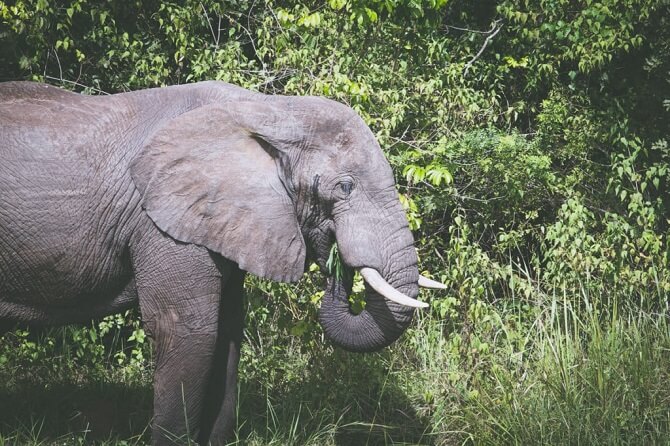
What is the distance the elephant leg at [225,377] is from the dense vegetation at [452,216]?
11.8 inches

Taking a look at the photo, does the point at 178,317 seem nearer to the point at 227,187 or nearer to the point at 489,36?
the point at 227,187

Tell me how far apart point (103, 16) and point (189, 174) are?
272 cm

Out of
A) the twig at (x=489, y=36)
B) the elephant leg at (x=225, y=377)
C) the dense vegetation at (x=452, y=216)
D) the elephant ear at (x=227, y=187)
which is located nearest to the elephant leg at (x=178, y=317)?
the elephant ear at (x=227, y=187)

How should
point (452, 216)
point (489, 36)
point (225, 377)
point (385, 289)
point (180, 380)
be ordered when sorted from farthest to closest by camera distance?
point (489, 36)
point (452, 216)
point (225, 377)
point (180, 380)
point (385, 289)

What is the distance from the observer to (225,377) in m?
5.54

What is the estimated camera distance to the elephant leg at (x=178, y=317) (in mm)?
4902

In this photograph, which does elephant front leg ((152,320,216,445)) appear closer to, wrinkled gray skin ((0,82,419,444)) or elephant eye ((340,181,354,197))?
wrinkled gray skin ((0,82,419,444))

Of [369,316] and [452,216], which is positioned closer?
[369,316]

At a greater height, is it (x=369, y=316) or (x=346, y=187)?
(x=346, y=187)

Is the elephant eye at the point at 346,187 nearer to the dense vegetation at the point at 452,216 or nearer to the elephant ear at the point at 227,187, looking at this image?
the elephant ear at the point at 227,187

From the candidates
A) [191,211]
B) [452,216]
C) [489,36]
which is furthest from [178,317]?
[489,36]

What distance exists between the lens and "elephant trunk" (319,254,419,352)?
4.82 m

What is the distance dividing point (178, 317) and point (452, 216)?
3.01 m

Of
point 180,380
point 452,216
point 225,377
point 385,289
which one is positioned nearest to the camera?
point 385,289
